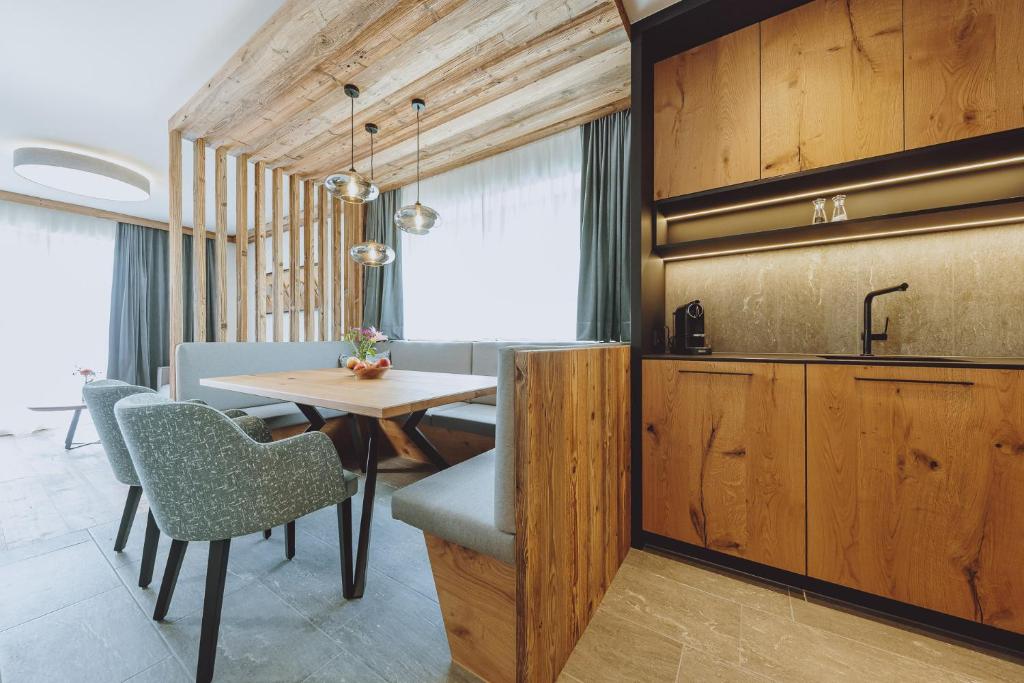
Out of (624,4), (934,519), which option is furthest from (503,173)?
(934,519)

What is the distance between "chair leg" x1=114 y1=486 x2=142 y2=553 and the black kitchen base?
7.98 ft

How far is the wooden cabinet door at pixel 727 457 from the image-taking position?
4.83ft

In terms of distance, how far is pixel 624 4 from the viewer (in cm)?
185

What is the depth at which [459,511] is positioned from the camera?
106 cm

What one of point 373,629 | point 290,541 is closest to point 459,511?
point 373,629

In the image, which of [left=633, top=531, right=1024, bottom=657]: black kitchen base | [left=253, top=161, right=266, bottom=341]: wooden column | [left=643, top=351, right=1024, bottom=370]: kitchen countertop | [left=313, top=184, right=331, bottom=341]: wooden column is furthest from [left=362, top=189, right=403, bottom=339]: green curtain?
[left=633, top=531, right=1024, bottom=657]: black kitchen base

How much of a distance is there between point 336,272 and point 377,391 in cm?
301

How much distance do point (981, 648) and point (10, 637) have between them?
320 centimetres

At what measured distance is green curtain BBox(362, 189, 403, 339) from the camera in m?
4.16

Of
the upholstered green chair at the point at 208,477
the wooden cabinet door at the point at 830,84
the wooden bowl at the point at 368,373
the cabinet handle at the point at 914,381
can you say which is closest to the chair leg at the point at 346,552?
the upholstered green chair at the point at 208,477

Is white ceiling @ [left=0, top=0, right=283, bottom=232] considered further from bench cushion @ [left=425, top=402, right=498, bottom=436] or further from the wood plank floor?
the wood plank floor

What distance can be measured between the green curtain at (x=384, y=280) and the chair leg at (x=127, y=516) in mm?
2605

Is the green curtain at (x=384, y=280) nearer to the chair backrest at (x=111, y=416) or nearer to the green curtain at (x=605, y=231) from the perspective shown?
the green curtain at (x=605, y=231)

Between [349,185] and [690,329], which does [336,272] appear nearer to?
[349,185]
